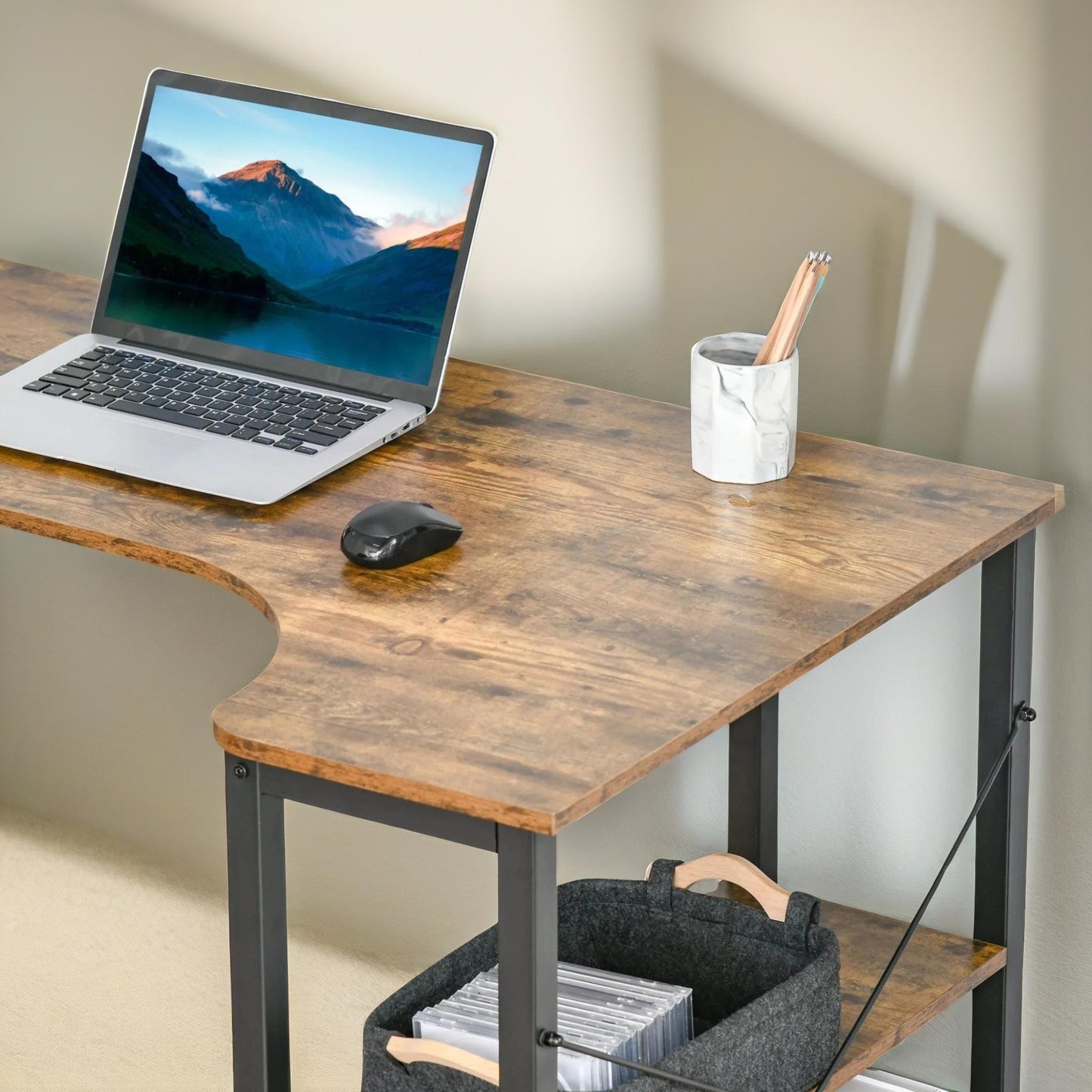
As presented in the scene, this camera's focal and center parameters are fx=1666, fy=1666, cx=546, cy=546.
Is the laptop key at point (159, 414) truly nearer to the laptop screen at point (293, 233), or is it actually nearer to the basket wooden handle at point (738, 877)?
the laptop screen at point (293, 233)

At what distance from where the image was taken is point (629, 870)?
1851 mm

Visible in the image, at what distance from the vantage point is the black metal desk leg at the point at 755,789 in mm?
1564

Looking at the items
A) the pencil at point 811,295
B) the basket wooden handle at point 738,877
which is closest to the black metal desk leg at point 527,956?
the basket wooden handle at point 738,877

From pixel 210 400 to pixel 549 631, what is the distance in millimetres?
501

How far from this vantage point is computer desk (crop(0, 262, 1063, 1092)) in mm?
960

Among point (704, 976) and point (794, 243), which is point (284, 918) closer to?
point (704, 976)

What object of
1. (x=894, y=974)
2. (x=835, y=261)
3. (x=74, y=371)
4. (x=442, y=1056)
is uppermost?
(x=835, y=261)

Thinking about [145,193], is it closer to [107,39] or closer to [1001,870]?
[107,39]

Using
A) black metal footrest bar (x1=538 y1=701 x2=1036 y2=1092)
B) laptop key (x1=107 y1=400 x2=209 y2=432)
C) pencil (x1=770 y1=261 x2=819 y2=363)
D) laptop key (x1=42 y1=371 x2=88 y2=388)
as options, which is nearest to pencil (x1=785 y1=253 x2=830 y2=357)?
pencil (x1=770 y1=261 x2=819 y2=363)

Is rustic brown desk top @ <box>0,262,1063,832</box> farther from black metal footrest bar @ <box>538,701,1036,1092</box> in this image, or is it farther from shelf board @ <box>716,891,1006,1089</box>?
shelf board @ <box>716,891,1006,1089</box>

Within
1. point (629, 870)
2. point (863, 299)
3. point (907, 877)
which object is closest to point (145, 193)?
point (863, 299)

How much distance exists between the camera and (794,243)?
4.99ft

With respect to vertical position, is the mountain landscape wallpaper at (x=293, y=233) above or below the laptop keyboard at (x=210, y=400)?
above

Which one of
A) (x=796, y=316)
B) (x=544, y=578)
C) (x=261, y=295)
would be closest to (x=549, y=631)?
(x=544, y=578)
